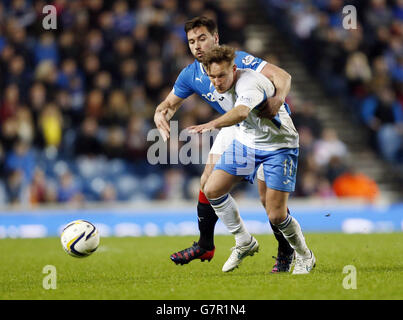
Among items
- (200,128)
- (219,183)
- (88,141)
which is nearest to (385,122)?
(88,141)

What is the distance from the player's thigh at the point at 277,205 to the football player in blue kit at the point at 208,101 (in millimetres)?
400

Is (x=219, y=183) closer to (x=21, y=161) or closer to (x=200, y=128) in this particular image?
(x=200, y=128)

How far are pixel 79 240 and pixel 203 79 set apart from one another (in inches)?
84.0

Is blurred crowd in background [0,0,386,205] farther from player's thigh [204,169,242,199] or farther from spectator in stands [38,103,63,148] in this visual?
player's thigh [204,169,242,199]

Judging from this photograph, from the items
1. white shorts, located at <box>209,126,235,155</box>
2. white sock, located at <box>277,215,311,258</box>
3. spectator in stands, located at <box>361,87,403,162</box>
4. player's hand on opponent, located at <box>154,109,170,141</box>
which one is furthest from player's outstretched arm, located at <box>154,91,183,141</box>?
spectator in stands, located at <box>361,87,403,162</box>

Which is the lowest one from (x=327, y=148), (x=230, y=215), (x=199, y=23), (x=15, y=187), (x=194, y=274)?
(x=194, y=274)

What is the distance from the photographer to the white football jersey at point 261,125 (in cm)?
708

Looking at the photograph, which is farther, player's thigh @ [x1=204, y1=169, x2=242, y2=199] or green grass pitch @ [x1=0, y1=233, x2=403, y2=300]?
player's thigh @ [x1=204, y1=169, x2=242, y2=199]

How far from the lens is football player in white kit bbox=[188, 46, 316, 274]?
284 inches

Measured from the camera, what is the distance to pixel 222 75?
6.87 m

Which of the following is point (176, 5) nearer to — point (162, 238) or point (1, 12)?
point (1, 12)

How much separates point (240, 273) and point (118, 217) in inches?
245

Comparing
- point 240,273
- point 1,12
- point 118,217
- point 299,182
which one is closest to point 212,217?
point 240,273

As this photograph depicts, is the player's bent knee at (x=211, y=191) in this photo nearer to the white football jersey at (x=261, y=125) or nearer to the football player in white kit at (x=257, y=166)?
the football player in white kit at (x=257, y=166)
